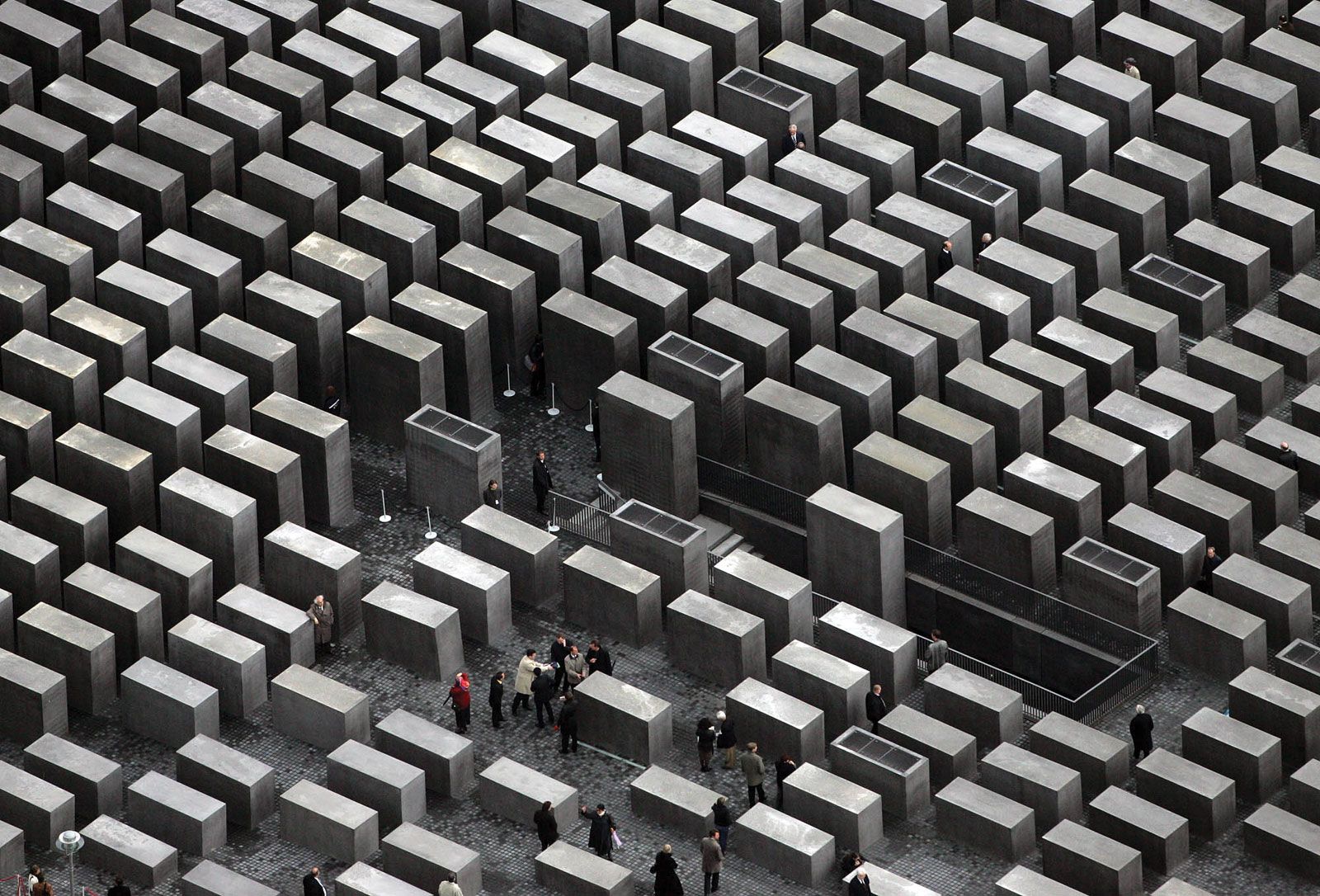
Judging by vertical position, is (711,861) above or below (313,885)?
below

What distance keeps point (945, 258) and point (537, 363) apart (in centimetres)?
969

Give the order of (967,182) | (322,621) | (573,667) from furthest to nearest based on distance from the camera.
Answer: (967,182), (322,621), (573,667)

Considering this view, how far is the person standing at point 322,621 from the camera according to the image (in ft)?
208

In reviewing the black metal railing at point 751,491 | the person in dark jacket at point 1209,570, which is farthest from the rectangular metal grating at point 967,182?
the person in dark jacket at point 1209,570

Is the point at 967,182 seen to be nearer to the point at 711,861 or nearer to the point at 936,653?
the point at 936,653

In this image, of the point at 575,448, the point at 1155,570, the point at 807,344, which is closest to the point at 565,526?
the point at 575,448

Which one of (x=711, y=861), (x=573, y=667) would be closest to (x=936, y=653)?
(x=573, y=667)

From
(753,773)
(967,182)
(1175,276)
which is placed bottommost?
(753,773)

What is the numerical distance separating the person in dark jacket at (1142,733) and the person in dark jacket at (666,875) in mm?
9740

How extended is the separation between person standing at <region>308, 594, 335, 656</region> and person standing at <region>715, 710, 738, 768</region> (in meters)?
8.15

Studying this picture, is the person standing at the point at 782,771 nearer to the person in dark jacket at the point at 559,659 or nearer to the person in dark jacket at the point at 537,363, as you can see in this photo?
the person in dark jacket at the point at 559,659

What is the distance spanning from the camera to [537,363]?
7038 cm

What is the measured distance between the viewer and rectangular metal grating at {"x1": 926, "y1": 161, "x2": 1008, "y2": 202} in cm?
7381

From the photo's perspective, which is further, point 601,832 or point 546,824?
point 546,824
